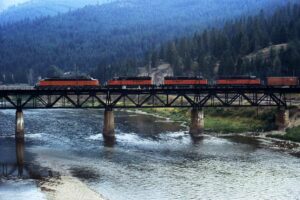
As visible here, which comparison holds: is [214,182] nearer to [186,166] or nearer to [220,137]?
[186,166]

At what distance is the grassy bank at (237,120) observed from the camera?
9781cm

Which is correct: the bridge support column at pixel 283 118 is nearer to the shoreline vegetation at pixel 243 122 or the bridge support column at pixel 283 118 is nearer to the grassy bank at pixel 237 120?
the shoreline vegetation at pixel 243 122

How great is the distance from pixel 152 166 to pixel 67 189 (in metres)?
15.3

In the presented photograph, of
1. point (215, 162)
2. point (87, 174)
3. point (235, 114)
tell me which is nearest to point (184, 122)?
point (235, 114)

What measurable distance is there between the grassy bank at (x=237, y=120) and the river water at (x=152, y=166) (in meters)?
8.57

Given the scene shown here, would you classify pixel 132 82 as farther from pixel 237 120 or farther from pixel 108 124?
pixel 237 120

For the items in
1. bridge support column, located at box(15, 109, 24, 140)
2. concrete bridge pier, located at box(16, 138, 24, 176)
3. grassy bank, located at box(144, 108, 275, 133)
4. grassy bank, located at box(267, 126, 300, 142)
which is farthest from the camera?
grassy bank, located at box(144, 108, 275, 133)

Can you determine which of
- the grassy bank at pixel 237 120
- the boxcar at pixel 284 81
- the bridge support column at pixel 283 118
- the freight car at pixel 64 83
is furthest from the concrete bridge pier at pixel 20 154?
the boxcar at pixel 284 81

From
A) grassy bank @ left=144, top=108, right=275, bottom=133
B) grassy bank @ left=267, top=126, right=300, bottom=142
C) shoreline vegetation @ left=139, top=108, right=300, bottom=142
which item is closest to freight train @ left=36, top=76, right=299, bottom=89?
grassy bank @ left=144, top=108, right=275, bottom=133

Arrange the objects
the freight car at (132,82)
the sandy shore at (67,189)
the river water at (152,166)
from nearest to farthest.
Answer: the sandy shore at (67,189) < the river water at (152,166) < the freight car at (132,82)

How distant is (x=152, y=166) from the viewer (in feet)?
213

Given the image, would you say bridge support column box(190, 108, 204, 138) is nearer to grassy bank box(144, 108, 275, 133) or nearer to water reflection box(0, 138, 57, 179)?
grassy bank box(144, 108, 275, 133)

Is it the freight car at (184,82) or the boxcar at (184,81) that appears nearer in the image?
the freight car at (184,82)

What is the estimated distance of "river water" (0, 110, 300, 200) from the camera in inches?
2035
